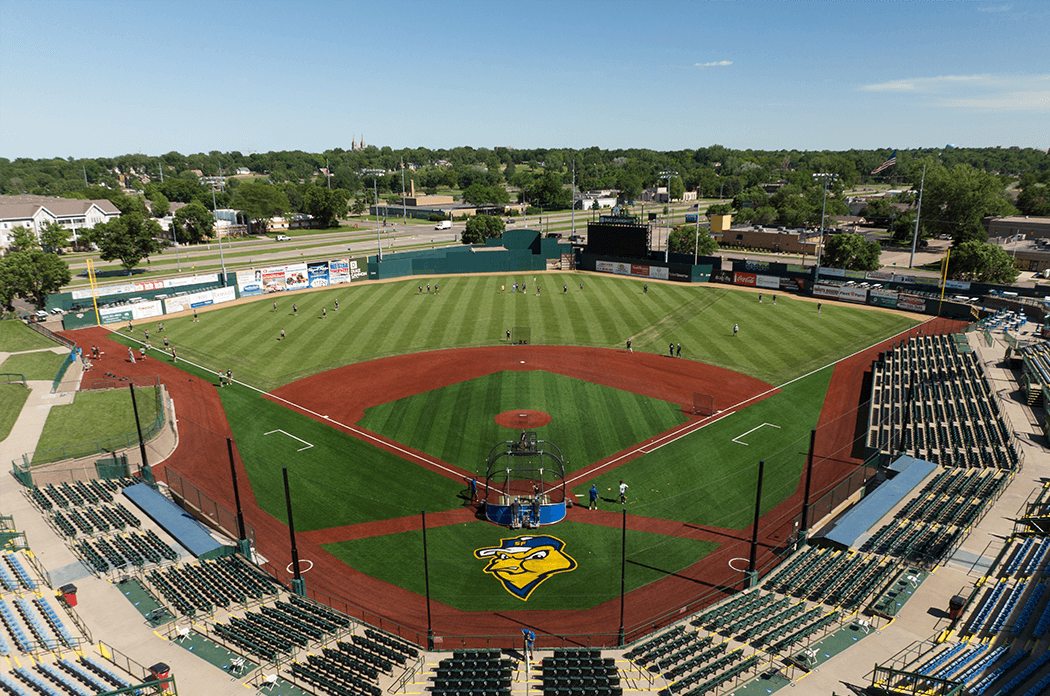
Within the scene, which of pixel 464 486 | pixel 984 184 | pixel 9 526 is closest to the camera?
pixel 9 526

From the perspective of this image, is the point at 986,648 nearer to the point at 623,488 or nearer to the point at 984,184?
the point at 623,488

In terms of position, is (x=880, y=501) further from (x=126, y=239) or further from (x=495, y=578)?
(x=126, y=239)

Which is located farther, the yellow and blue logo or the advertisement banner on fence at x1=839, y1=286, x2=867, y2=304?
the advertisement banner on fence at x1=839, y1=286, x2=867, y2=304

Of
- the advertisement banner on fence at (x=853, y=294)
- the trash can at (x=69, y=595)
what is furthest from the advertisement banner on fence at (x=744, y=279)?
the trash can at (x=69, y=595)

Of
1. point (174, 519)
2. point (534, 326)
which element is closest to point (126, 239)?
point (534, 326)

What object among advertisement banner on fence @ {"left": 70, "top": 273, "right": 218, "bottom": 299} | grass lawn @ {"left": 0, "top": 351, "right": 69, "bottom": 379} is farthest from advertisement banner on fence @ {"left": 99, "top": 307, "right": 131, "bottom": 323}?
grass lawn @ {"left": 0, "top": 351, "right": 69, "bottom": 379}

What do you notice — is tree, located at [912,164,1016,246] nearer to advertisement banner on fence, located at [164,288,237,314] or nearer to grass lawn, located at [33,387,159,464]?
advertisement banner on fence, located at [164,288,237,314]

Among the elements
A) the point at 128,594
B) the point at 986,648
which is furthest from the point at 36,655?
the point at 986,648
